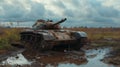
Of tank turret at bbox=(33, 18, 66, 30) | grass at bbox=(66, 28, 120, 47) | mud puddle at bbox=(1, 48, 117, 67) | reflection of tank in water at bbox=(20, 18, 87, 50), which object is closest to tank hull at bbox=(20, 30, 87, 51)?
reflection of tank in water at bbox=(20, 18, 87, 50)

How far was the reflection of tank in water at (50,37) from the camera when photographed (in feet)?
67.8

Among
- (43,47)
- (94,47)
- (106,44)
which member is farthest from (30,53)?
(106,44)

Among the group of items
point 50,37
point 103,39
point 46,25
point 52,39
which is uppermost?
point 46,25

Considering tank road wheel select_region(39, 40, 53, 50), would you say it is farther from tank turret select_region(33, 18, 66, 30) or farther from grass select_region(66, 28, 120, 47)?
grass select_region(66, 28, 120, 47)

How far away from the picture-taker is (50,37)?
20672 millimetres

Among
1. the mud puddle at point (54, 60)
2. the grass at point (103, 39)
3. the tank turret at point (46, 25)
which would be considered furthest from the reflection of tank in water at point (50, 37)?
the grass at point (103, 39)

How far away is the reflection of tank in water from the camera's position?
67.8ft

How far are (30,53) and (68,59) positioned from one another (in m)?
3.41

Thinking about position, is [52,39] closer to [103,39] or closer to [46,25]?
[46,25]

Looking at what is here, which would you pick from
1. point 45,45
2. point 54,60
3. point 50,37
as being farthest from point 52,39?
point 54,60

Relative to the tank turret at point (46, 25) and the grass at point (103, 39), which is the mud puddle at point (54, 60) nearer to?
the tank turret at point (46, 25)

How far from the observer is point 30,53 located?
2048 cm

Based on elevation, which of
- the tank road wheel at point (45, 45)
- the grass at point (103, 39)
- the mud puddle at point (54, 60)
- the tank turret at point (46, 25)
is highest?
the tank turret at point (46, 25)

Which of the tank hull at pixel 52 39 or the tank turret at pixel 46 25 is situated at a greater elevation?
→ the tank turret at pixel 46 25
